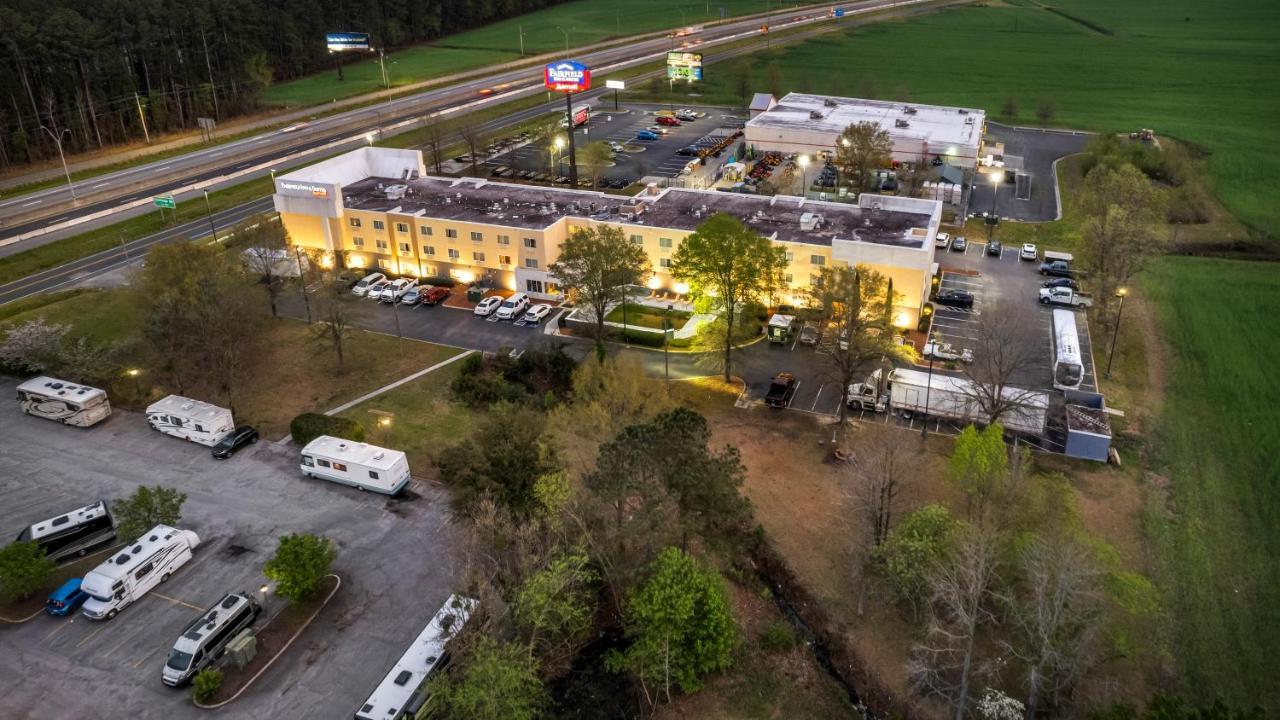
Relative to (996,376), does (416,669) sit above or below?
below

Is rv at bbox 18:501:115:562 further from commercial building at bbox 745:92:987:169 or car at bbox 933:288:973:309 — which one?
commercial building at bbox 745:92:987:169

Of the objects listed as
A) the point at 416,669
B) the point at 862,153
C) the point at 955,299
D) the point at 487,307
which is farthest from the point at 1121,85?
the point at 416,669

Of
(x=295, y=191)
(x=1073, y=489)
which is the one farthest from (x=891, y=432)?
(x=295, y=191)

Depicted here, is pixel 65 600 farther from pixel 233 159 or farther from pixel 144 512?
pixel 233 159

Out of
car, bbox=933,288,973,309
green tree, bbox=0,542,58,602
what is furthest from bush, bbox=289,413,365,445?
A: car, bbox=933,288,973,309

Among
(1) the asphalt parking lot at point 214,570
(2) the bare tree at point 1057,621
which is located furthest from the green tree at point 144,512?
(2) the bare tree at point 1057,621

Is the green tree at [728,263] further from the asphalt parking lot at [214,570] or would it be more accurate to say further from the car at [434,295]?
the car at [434,295]

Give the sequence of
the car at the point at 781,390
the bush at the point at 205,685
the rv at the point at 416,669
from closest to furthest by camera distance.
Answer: the rv at the point at 416,669 → the bush at the point at 205,685 → the car at the point at 781,390

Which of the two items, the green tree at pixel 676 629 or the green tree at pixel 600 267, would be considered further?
the green tree at pixel 600 267
